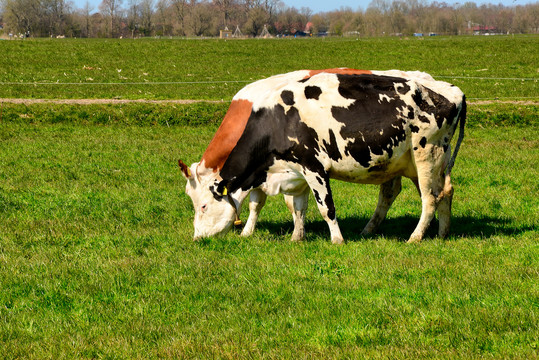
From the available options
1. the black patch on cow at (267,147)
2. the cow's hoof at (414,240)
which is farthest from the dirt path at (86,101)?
the cow's hoof at (414,240)

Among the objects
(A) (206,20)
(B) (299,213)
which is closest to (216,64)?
(B) (299,213)

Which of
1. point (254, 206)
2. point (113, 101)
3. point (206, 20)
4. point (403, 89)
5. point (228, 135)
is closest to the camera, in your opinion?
point (403, 89)

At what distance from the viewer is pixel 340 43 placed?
5978cm

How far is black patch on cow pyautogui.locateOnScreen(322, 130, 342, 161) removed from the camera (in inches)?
366

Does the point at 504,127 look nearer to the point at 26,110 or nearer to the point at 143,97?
the point at 143,97

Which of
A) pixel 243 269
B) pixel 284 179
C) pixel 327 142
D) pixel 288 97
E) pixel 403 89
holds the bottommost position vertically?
pixel 243 269

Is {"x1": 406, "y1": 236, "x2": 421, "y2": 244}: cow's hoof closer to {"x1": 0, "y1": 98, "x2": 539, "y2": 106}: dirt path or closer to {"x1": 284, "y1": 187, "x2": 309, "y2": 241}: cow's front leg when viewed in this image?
{"x1": 284, "y1": 187, "x2": 309, "y2": 241}: cow's front leg

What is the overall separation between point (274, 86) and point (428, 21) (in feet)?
505

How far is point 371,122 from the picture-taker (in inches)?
363

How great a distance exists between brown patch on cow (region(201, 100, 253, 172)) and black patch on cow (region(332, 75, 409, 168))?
1330 mm

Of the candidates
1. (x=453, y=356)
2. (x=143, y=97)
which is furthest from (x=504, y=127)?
(x=453, y=356)

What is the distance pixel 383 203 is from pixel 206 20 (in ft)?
481

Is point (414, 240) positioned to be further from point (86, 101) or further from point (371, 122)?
point (86, 101)

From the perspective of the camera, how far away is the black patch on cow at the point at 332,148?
9.29m
